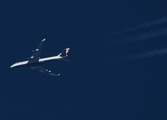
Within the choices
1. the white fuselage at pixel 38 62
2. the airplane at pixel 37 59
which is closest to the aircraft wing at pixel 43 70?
the airplane at pixel 37 59

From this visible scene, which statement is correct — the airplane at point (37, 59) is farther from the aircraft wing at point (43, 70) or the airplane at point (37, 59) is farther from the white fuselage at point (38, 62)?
the aircraft wing at point (43, 70)

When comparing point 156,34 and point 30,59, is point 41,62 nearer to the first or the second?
point 30,59

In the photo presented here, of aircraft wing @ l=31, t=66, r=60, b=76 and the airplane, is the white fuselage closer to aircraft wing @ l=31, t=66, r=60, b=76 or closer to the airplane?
the airplane

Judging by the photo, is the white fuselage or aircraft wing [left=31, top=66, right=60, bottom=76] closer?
the white fuselage

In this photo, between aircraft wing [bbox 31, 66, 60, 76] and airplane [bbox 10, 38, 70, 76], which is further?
aircraft wing [bbox 31, 66, 60, 76]

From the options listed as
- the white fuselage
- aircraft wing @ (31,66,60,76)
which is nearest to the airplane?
the white fuselage

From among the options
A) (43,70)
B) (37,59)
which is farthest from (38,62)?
(43,70)

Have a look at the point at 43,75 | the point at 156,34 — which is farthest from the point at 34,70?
the point at 156,34

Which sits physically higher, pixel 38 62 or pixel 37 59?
pixel 37 59

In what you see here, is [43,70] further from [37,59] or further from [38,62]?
[38,62]

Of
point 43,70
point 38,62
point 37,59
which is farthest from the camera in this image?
point 43,70

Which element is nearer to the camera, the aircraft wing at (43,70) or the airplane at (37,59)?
the airplane at (37,59)

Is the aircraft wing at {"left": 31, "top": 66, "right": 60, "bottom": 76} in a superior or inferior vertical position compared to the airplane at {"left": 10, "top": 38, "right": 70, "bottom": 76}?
inferior
